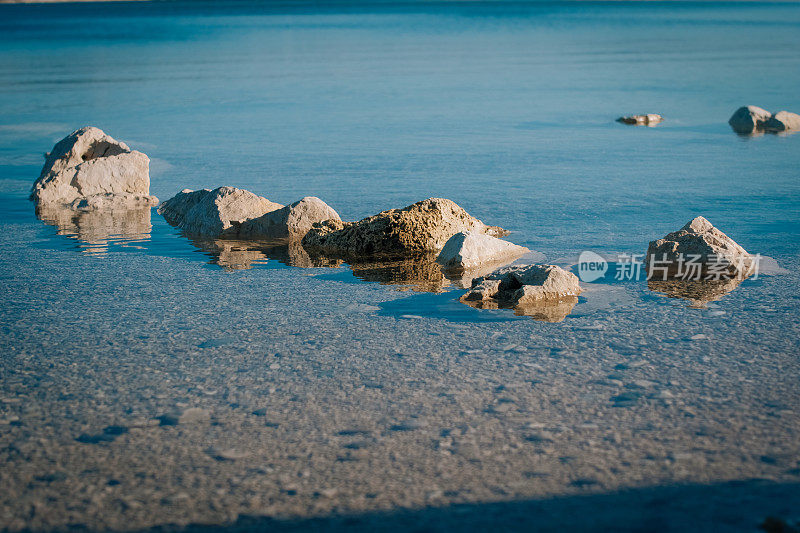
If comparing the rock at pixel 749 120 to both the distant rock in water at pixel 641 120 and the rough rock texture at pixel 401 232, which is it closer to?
the distant rock in water at pixel 641 120

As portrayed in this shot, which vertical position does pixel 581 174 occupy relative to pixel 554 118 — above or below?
below

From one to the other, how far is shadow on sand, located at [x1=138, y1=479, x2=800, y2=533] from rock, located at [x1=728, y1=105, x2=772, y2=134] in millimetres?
14146

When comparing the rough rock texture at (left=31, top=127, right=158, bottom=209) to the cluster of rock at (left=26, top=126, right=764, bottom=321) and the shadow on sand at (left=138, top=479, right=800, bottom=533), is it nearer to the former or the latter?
the cluster of rock at (left=26, top=126, right=764, bottom=321)

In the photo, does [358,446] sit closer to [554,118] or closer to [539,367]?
[539,367]

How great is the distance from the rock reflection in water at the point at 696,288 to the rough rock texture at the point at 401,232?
77.6 inches

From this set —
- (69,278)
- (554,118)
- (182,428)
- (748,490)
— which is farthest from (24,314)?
(554,118)

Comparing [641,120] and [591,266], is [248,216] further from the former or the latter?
[641,120]

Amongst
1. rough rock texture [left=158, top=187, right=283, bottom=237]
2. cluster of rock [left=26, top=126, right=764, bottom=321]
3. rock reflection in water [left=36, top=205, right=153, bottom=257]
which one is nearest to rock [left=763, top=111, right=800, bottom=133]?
cluster of rock [left=26, top=126, right=764, bottom=321]

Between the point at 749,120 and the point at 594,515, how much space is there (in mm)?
14737

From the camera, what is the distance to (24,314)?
6305mm

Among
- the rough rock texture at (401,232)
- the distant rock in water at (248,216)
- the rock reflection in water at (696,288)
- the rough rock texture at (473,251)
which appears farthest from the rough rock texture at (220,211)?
the rock reflection in water at (696,288)

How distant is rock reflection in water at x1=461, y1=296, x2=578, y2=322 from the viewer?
6078 millimetres

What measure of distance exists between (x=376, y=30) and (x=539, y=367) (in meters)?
58.1

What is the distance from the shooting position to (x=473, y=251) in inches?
299
